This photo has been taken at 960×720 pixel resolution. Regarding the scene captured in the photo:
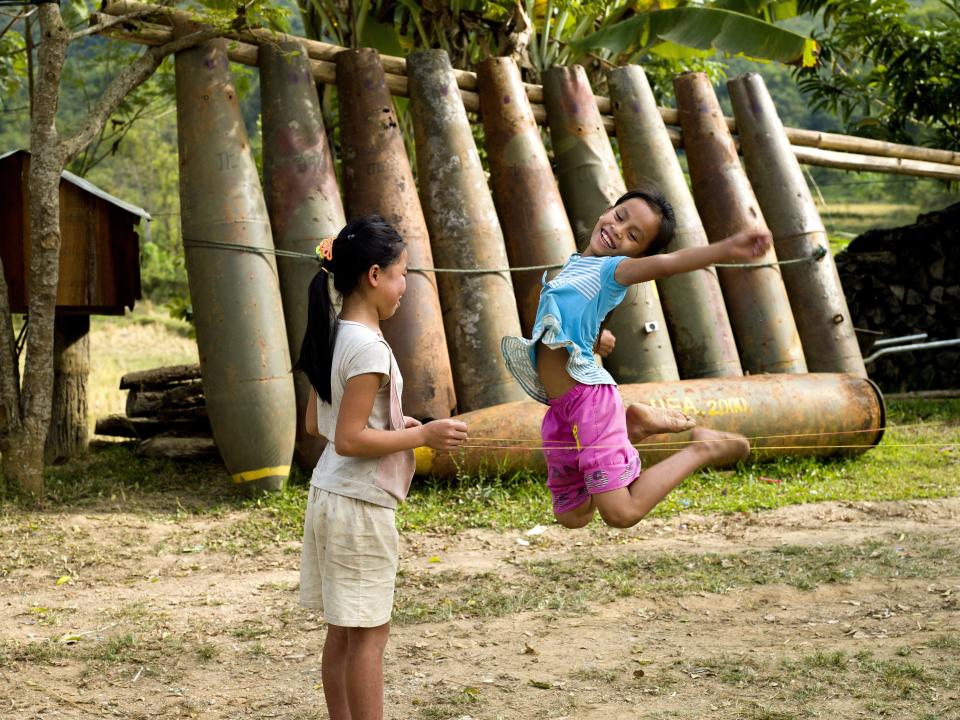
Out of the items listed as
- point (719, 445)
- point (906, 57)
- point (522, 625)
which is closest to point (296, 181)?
point (522, 625)

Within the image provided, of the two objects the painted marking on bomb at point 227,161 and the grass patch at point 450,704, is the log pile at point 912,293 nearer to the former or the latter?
the painted marking on bomb at point 227,161

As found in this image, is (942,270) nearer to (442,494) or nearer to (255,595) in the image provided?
(442,494)

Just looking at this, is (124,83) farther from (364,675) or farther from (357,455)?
(364,675)

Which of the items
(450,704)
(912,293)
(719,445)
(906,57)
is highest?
(906,57)

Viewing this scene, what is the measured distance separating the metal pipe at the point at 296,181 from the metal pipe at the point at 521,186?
1493 millimetres

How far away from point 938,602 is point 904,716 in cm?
142

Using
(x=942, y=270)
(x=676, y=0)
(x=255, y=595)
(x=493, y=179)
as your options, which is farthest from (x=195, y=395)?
(x=942, y=270)

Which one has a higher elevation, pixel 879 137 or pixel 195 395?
pixel 879 137

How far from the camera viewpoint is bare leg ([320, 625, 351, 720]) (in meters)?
3.18

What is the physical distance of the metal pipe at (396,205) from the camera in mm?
7547

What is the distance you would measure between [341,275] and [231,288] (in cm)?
412

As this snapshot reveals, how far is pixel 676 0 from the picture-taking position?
472 inches

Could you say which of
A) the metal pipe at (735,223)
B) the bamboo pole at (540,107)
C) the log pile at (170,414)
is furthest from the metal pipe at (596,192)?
the log pile at (170,414)

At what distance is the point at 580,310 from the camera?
397 centimetres
